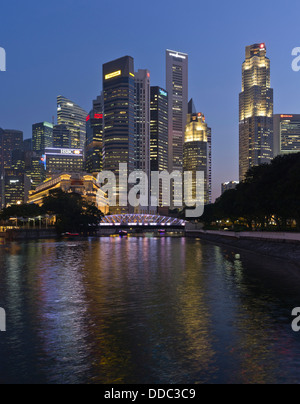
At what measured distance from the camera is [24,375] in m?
12.9

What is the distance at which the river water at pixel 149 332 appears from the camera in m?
13.0

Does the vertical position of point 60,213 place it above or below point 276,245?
above

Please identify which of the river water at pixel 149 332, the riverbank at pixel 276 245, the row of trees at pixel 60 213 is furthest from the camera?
the row of trees at pixel 60 213

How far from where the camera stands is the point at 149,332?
17.8 m

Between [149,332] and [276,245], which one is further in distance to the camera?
[276,245]

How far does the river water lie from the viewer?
13.0 m

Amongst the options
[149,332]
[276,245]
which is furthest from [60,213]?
[149,332]

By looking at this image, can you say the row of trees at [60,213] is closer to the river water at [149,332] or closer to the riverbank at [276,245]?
the riverbank at [276,245]

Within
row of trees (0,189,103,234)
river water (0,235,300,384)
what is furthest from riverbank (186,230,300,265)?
row of trees (0,189,103,234)

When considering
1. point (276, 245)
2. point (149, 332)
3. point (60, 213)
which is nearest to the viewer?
point (149, 332)

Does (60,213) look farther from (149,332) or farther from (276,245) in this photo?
(149,332)

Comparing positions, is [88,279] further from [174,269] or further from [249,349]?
[249,349]

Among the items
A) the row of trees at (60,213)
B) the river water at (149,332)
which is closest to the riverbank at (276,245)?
the river water at (149,332)

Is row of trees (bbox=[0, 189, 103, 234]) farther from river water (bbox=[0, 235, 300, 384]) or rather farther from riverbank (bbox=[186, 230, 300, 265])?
river water (bbox=[0, 235, 300, 384])
